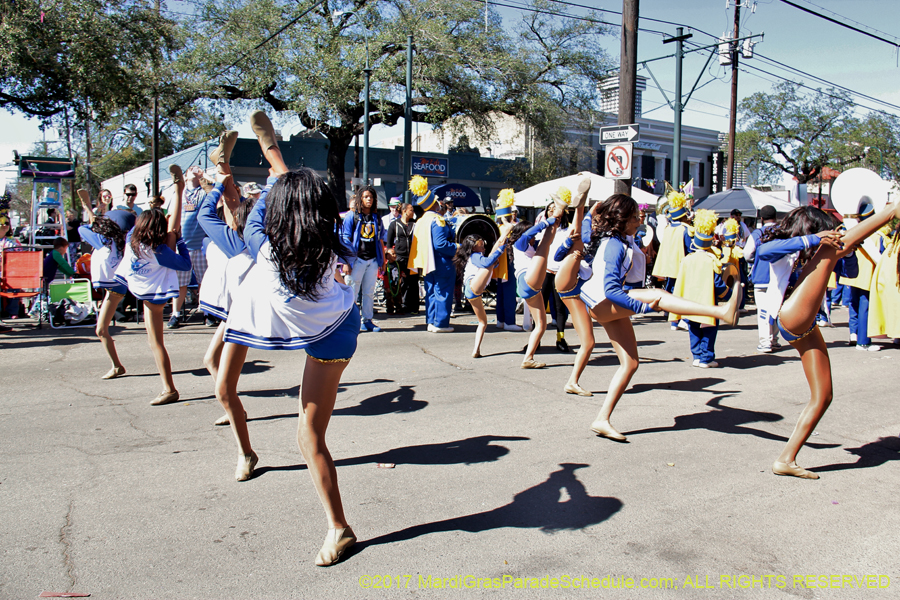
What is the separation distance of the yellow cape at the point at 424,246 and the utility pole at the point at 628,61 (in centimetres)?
422

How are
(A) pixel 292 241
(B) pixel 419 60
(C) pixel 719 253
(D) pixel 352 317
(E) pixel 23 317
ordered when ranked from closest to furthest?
1. (A) pixel 292 241
2. (D) pixel 352 317
3. (C) pixel 719 253
4. (E) pixel 23 317
5. (B) pixel 419 60

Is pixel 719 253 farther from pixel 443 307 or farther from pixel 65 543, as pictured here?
pixel 65 543

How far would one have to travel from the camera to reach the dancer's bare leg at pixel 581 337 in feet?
20.7

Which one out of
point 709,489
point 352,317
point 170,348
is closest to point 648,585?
point 709,489

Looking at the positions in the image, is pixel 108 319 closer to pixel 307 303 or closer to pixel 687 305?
pixel 307 303

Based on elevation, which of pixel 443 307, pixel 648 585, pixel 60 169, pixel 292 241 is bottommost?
pixel 648 585

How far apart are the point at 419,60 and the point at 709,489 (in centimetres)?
2063

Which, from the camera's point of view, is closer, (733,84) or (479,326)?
(479,326)

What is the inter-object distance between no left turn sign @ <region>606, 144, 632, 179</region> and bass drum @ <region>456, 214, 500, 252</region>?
242 centimetres

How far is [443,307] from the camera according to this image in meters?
10.3

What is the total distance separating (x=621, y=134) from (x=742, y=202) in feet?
26.0

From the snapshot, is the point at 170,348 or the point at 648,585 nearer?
the point at 648,585

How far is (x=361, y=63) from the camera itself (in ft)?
72.0

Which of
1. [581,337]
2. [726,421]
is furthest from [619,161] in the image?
[726,421]
